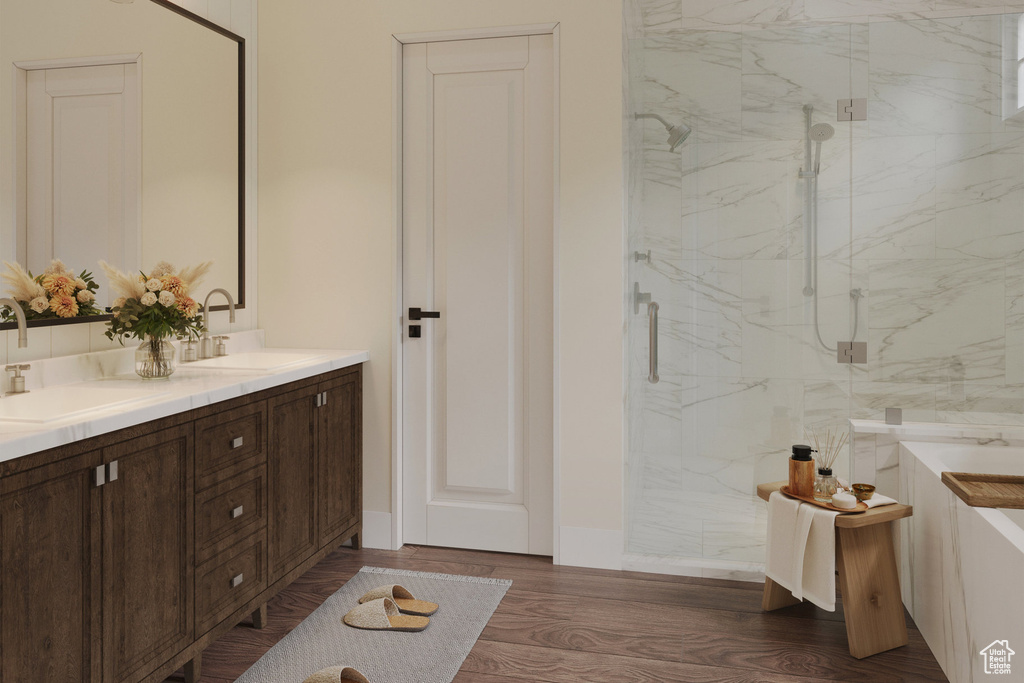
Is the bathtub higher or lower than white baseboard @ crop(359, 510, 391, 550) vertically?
higher

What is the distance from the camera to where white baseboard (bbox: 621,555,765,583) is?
3016 mm

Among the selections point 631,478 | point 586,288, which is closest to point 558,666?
point 631,478

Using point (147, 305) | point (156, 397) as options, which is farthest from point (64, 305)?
point (156, 397)

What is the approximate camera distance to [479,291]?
337cm

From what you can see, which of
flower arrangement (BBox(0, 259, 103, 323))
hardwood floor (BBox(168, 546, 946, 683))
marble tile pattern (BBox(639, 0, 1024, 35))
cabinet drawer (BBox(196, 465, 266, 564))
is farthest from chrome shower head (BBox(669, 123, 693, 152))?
flower arrangement (BBox(0, 259, 103, 323))

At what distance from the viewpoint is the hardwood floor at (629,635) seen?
7.60ft

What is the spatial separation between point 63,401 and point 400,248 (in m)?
1.62

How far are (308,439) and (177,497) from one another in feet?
2.60

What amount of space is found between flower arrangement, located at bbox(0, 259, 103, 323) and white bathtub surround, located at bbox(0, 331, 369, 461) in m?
0.14

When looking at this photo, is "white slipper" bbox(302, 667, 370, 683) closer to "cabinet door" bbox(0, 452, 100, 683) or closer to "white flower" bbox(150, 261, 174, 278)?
"cabinet door" bbox(0, 452, 100, 683)

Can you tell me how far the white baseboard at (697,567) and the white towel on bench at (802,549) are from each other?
336 millimetres

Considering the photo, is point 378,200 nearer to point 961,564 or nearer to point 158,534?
point 158,534

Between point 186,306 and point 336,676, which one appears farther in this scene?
point 186,306

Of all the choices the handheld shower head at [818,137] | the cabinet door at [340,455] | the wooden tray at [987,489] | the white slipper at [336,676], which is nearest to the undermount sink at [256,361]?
the cabinet door at [340,455]
